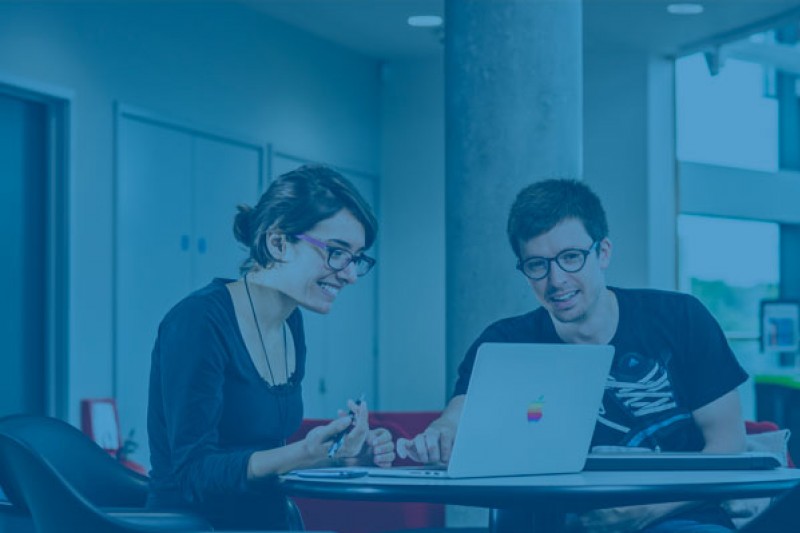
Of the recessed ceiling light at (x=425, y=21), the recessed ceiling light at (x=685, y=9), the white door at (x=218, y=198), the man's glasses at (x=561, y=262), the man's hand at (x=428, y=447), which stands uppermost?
the recessed ceiling light at (x=425, y=21)

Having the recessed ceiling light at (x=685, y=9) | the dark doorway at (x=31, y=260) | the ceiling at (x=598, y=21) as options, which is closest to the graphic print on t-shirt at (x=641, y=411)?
the dark doorway at (x=31, y=260)

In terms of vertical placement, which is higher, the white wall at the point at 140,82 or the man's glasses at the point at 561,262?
the white wall at the point at 140,82

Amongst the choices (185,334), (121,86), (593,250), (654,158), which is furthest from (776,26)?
(185,334)

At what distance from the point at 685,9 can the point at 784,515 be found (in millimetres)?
6300

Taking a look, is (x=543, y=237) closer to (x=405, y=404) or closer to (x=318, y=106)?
(x=318, y=106)

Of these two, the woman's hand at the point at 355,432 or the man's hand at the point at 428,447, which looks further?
the man's hand at the point at 428,447

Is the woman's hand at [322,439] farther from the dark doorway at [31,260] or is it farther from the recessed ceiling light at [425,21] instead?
the recessed ceiling light at [425,21]

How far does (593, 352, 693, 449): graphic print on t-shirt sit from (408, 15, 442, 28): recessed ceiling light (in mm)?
5530

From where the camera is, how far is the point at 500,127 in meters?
4.46

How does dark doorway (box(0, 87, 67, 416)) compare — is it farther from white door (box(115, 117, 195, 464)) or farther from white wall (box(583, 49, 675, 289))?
white wall (box(583, 49, 675, 289))

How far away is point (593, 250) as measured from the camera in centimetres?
279

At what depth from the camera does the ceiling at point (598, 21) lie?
25.1 feet

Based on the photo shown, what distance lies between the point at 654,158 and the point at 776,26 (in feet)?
4.07

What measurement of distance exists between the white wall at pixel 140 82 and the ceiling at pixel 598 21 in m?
0.20
